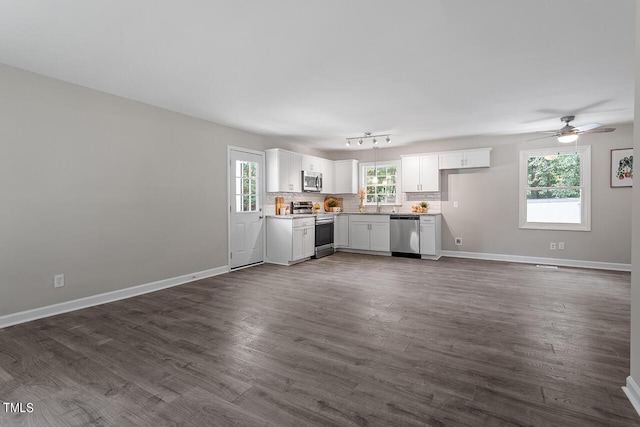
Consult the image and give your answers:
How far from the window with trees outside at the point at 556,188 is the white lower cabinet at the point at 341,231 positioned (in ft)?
11.6

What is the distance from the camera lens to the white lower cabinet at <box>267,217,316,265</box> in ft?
19.5

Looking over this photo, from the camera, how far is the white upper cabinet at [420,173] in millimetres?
6719

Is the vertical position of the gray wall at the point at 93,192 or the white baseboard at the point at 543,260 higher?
the gray wall at the point at 93,192

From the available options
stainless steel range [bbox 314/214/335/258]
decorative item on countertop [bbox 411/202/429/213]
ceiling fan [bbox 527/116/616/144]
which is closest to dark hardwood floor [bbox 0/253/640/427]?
ceiling fan [bbox 527/116/616/144]

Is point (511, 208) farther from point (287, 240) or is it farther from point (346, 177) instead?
point (287, 240)

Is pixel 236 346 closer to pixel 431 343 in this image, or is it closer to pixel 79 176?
pixel 431 343

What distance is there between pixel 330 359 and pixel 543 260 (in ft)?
17.9

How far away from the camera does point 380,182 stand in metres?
7.70

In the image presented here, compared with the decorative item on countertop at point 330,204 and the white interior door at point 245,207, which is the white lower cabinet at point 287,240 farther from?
the decorative item on countertop at point 330,204

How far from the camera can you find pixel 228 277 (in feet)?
16.4

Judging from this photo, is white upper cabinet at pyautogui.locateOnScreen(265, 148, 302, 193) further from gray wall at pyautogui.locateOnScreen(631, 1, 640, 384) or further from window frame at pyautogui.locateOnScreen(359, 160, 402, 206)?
gray wall at pyautogui.locateOnScreen(631, 1, 640, 384)

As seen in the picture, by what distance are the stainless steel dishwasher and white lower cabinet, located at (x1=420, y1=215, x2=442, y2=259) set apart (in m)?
0.08

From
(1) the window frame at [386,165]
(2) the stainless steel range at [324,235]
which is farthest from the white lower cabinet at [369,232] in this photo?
(1) the window frame at [386,165]

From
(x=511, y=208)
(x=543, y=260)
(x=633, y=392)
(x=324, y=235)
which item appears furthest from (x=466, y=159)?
(x=633, y=392)
